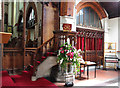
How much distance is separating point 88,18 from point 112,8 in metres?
1.76

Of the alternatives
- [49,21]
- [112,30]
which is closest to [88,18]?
[112,30]

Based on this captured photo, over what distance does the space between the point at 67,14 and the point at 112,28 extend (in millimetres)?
4342

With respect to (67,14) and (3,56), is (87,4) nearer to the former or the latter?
(67,14)

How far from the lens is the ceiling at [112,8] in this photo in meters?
7.89

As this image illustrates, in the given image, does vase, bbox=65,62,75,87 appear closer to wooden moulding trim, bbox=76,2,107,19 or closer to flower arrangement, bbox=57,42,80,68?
flower arrangement, bbox=57,42,80,68

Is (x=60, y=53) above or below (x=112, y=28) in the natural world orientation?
below

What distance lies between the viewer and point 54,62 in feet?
16.3

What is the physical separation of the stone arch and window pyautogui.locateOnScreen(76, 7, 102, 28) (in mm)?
205

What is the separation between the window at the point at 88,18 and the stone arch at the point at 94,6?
205 mm

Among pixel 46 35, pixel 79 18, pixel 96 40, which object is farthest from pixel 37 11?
pixel 96 40

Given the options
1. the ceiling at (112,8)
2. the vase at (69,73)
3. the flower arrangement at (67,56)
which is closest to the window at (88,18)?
the ceiling at (112,8)

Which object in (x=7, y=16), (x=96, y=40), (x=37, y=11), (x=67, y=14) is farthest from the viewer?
(x=7, y=16)

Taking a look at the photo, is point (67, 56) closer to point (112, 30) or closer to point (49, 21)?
point (49, 21)

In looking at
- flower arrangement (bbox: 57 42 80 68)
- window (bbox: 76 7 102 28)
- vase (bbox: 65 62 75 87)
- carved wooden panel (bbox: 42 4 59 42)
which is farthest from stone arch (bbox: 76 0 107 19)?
vase (bbox: 65 62 75 87)
